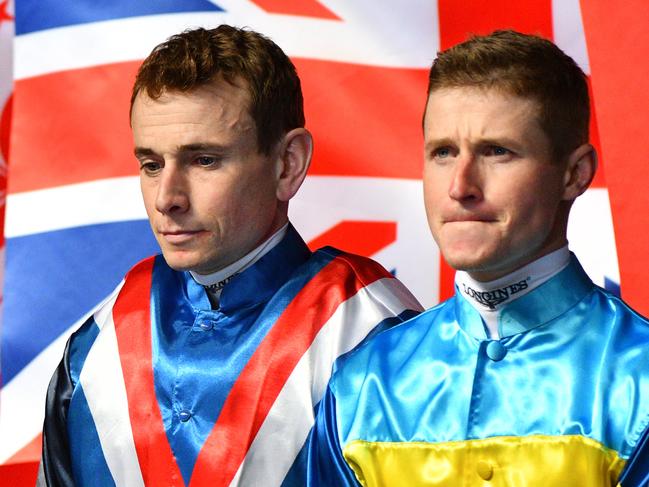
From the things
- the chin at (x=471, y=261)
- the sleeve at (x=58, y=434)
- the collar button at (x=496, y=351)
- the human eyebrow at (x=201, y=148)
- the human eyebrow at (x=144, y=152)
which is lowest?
the sleeve at (x=58, y=434)

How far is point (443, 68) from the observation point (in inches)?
84.6

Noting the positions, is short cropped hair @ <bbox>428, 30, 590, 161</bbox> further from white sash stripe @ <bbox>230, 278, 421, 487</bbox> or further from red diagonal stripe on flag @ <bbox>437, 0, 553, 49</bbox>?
red diagonal stripe on flag @ <bbox>437, 0, 553, 49</bbox>

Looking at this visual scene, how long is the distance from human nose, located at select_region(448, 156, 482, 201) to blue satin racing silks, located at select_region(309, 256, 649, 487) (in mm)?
185

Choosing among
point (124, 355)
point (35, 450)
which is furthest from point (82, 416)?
point (35, 450)

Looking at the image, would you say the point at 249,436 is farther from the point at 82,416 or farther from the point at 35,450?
the point at 35,450

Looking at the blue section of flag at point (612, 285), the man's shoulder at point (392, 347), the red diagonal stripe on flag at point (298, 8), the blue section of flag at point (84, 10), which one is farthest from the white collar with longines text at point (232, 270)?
the blue section of flag at point (84, 10)

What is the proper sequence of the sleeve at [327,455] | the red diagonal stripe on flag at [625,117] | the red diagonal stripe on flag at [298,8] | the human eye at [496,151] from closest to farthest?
the human eye at [496,151] < the sleeve at [327,455] < the red diagonal stripe on flag at [625,117] < the red diagonal stripe on flag at [298,8]

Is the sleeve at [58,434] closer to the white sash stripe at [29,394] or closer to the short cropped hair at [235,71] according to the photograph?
the short cropped hair at [235,71]

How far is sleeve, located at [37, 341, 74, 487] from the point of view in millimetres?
2660

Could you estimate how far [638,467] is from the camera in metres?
1.95

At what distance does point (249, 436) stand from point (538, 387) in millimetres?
608

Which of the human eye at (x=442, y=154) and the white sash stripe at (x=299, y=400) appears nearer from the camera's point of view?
the human eye at (x=442, y=154)

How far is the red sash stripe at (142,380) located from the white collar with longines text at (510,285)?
2.30ft

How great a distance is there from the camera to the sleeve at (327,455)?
86.9 inches
